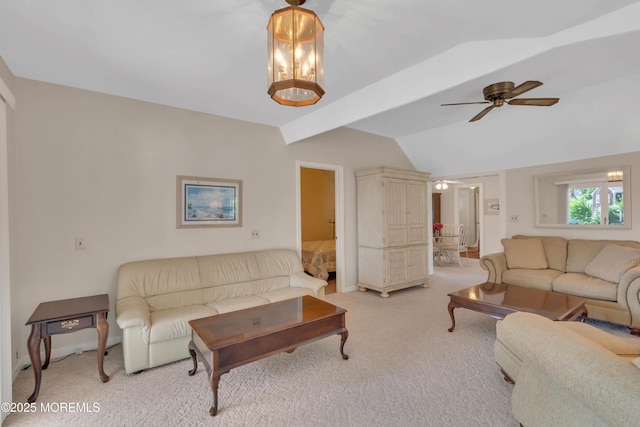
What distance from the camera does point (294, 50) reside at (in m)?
1.49

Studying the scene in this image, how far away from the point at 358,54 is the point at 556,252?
389cm

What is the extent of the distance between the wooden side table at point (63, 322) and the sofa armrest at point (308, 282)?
73.9 inches

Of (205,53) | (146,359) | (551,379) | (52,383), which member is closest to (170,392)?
(146,359)

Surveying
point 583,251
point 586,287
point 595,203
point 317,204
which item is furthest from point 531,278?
point 317,204

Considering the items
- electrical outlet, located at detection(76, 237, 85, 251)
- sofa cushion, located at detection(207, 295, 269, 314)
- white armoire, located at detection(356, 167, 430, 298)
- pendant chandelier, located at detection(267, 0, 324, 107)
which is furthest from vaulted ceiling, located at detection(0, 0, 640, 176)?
sofa cushion, located at detection(207, 295, 269, 314)

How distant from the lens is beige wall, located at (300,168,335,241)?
23.4 feet

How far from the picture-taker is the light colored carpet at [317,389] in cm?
188

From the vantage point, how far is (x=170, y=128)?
10.9 feet

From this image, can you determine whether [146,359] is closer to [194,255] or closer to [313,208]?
[194,255]

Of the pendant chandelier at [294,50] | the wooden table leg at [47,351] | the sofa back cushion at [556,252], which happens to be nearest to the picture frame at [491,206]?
the sofa back cushion at [556,252]

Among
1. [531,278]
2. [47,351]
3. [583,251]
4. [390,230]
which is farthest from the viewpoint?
[390,230]

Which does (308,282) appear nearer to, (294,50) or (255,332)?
(255,332)

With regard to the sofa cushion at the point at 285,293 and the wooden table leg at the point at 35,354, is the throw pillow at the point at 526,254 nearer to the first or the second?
the sofa cushion at the point at 285,293

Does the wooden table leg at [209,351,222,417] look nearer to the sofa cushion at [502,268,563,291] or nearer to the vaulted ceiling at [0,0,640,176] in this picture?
the vaulted ceiling at [0,0,640,176]
